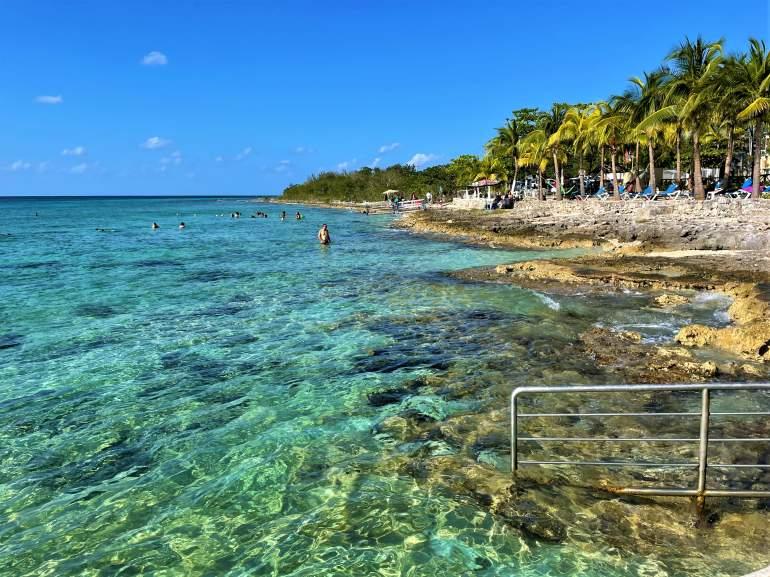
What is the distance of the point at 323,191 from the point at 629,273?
121 m

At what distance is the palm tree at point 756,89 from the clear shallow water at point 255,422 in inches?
710

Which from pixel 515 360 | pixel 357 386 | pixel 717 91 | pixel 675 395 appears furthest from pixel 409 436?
pixel 717 91

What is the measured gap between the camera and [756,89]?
2797 centimetres

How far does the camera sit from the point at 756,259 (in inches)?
794

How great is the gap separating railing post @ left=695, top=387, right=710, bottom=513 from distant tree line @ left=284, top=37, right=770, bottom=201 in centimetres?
2834

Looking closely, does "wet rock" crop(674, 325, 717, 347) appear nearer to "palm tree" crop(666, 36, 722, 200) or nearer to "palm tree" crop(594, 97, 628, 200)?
"palm tree" crop(666, 36, 722, 200)

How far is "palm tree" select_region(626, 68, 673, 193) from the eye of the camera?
3553 cm

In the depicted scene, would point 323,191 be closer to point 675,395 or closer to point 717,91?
point 717,91

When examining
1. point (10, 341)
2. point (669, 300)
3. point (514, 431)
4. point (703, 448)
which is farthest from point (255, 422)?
point (669, 300)

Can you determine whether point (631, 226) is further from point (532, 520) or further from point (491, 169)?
point (491, 169)

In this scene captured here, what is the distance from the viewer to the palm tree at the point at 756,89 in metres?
26.8

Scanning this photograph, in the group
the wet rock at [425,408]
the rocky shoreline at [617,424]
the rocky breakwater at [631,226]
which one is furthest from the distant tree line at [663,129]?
the wet rock at [425,408]

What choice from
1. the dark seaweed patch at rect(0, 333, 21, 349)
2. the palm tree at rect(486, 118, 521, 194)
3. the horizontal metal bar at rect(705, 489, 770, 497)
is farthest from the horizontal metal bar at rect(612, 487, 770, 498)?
the palm tree at rect(486, 118, 521, 194)

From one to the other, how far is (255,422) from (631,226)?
2900 centimetres
